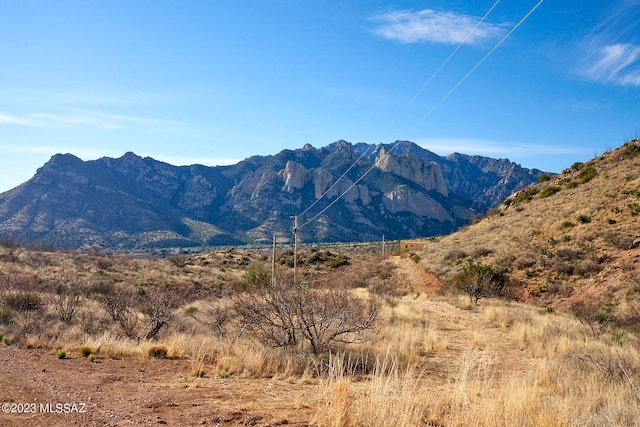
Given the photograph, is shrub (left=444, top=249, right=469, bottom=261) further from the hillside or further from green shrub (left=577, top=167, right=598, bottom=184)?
green shrub (left=577, top=167, right=598, bottom=184)

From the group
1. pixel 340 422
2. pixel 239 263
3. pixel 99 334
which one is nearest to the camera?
pixel 340 422

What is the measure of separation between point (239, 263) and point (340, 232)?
204 ft

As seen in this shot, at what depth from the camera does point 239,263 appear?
5069 cm

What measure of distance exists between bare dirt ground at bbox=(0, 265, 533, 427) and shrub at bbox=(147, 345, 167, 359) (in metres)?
0.45

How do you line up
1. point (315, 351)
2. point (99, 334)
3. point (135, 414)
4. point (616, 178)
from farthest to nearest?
point (616, 178)
point (99, 334)
point (315, 351)
point (135, 414)

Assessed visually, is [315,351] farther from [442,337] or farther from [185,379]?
[442,337]

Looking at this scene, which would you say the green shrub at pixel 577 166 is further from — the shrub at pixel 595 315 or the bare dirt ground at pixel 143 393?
the bare dirt ground at pixel 143 393

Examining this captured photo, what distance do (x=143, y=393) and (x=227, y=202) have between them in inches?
5506

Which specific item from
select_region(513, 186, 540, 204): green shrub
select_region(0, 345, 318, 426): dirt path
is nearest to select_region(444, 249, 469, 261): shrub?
select_region(513, 186, 540, 204): green shrub

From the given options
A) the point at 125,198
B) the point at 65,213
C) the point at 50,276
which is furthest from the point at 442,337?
the point at 125,198

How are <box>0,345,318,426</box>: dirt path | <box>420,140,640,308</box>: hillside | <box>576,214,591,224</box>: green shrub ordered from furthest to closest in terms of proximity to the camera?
1. <box>576,214,591,224</box>: green shrub
2. <box>420,140,640,308</box>: hillside
3. <box>0,345,318,426</box>: dirt path

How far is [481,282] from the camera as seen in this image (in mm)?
21906

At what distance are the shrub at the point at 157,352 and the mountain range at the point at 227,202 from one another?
72.8 metres

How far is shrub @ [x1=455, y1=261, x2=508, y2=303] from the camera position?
70.7 feet
